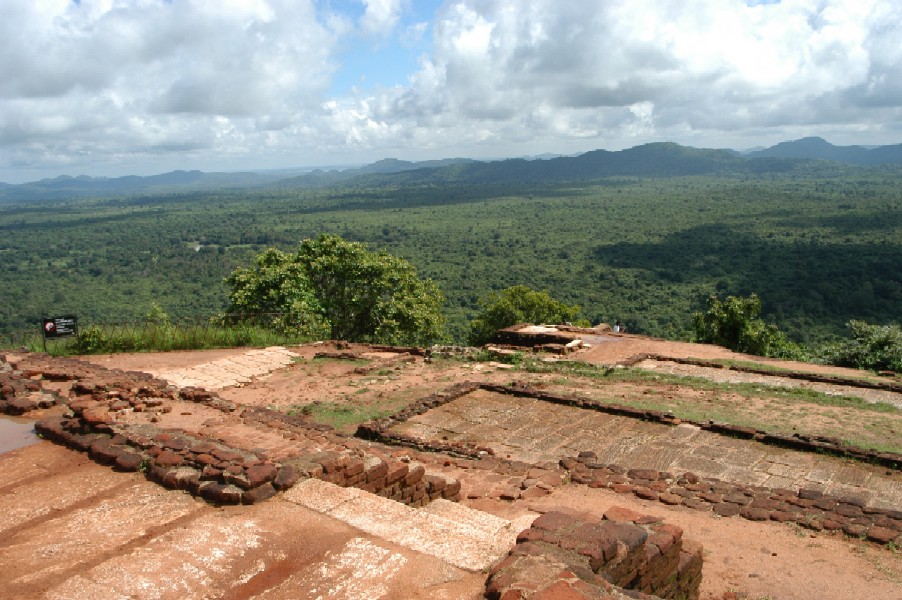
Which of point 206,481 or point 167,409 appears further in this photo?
point 167,409

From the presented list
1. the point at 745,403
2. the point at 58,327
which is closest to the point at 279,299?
the point at 58,327

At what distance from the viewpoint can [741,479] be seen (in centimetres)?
814

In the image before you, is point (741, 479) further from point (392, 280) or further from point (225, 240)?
point (225, 240)

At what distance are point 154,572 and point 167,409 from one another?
17.2ft

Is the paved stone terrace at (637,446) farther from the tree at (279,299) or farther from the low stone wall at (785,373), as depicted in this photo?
the tree at (279,299)

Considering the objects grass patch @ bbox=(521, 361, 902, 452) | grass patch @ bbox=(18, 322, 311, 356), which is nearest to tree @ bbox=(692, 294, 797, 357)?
grass patch @ bbox=(521, 361, 902, 452)

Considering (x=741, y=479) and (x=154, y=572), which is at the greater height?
(x=154, y=572)

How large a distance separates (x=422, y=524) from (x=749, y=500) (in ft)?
13.6

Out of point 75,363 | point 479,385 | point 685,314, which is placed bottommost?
point 685,314

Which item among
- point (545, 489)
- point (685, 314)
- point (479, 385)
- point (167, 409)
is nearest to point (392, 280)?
point (479, 385)

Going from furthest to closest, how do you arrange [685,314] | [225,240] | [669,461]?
[225,240], [685,314], [669,461]

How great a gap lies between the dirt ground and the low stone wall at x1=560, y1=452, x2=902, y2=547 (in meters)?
0.16

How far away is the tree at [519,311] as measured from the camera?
112ft

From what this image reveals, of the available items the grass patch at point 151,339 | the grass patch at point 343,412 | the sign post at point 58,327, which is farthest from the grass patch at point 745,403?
the sign post at point 58,327
